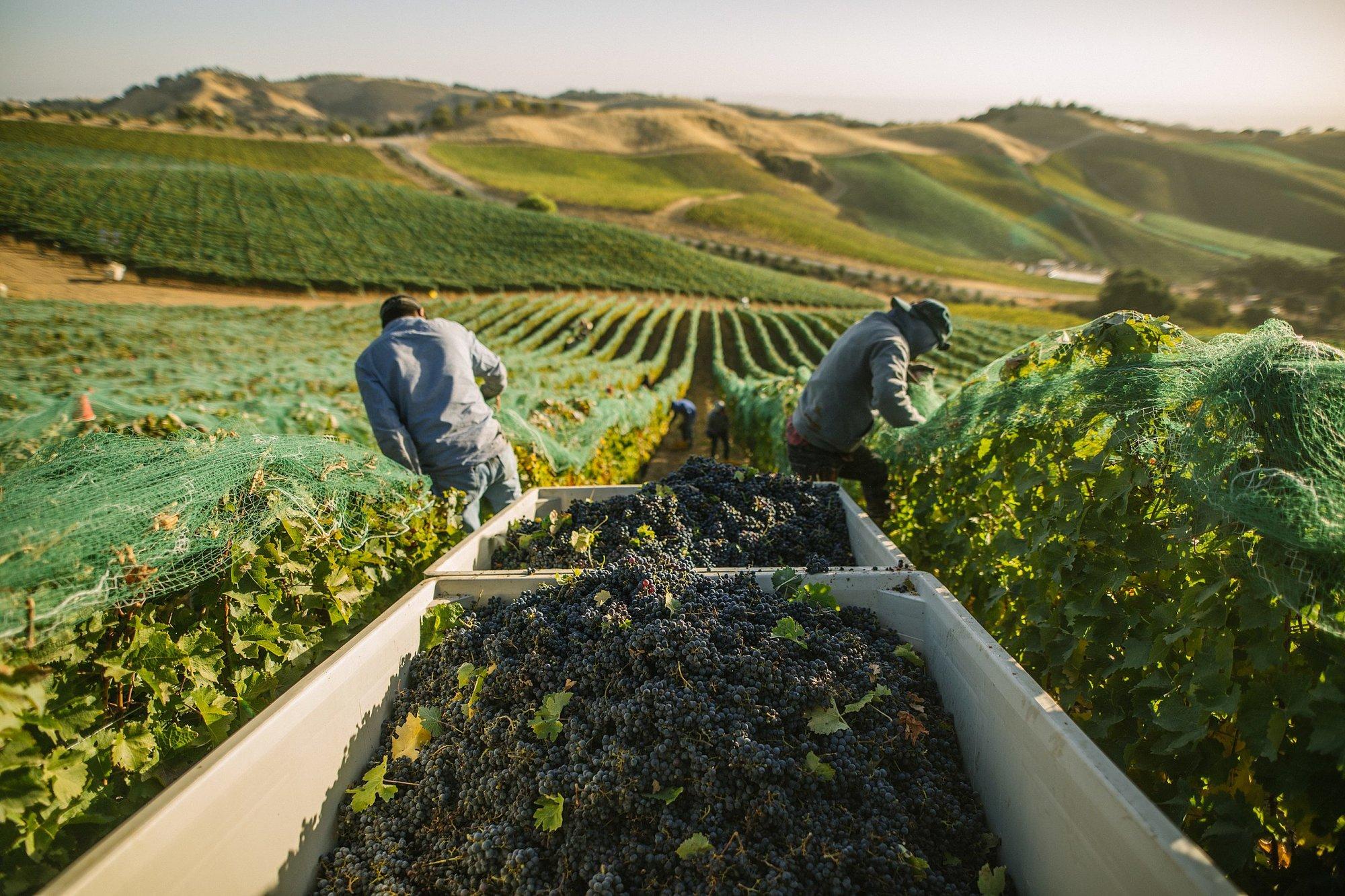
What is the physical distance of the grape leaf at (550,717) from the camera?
5.94 ft

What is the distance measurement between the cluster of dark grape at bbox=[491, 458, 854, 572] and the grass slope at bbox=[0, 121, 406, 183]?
74.6 meters

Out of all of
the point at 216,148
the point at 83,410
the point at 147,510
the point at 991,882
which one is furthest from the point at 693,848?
the point at 216,148

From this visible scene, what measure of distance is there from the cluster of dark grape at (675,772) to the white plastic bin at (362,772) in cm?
11

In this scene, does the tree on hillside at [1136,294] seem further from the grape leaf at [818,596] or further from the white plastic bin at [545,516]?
the grape leaf at [818,596]

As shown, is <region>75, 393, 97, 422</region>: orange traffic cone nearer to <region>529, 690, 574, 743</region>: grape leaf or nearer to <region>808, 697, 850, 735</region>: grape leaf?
<region>529, 690, 574, 743</region>: grape leaf

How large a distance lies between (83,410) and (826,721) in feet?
21.2

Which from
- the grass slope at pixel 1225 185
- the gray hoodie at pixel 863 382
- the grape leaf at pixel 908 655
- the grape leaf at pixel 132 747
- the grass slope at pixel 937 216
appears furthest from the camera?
the grass slope at pixel 937 216

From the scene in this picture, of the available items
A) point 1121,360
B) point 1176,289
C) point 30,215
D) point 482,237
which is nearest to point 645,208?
point 482,237

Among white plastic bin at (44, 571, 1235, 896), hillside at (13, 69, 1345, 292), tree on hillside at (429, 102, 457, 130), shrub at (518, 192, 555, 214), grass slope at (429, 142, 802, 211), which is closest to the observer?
white plastic bin at (44, 571, 1235, 896)

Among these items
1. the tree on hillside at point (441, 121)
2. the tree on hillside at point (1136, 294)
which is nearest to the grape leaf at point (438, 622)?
the tree on hillside at point (1136, 294)

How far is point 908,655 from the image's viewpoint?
2.21 meters

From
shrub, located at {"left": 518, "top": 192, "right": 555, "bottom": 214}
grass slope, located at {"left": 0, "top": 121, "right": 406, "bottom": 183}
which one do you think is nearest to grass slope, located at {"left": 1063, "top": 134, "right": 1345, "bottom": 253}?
shrub, located at {"left": 518, "top": 192, "right": 555, "bottom": 214}

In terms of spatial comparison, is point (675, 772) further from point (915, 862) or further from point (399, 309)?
point (399, 309)

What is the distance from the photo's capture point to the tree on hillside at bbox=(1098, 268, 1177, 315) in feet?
148
